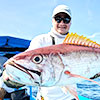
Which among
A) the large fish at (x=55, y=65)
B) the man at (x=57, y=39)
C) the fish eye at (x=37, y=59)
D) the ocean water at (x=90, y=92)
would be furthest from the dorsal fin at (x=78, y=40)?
the ocean water at (x=90, y=92)

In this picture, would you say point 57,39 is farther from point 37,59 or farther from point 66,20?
point 37,59

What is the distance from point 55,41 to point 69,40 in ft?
2.14

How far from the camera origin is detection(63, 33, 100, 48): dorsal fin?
1555mm

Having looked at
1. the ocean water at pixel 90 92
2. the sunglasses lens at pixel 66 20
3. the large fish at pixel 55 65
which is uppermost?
the sunglasses lens at pixel 66 20

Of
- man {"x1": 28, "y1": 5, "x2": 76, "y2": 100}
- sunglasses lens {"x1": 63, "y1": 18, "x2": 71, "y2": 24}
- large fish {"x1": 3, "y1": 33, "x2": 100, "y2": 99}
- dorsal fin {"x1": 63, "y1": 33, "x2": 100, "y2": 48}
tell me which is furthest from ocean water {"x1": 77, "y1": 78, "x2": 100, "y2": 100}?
large fish {"x1": 3, "y1": 33, "x2": 100, "y2": 99}

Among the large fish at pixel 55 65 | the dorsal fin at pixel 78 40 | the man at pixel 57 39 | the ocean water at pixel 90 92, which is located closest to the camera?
the large fish at pixel 55 65

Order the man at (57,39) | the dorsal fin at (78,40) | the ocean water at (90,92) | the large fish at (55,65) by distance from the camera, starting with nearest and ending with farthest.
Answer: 1. the large fish at (55,65)
2. the dorsal fin at (78,40)
3. the man at (57,39)
4. the ocean water at (90,92)

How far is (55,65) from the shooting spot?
4.38ft

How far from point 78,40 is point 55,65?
1.63ft

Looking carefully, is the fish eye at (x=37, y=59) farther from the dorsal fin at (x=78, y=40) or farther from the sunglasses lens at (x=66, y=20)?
the sunglasses lens at (x=66, y=20)

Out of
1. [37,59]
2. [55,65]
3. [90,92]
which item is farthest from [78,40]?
[90,92]

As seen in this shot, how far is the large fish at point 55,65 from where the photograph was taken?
4.00ft

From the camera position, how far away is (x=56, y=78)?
1299 millimetres

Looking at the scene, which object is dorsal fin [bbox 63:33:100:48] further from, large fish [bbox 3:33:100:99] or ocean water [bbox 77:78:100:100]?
ocean water [bbox 77:78:100:100]
